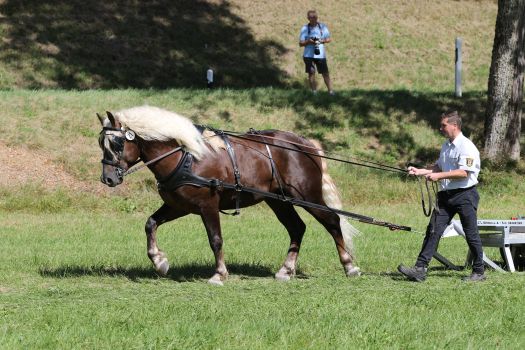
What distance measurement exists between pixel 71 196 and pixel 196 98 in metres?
5.19

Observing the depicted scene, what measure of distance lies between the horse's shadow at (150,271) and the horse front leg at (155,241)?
253 millimetres

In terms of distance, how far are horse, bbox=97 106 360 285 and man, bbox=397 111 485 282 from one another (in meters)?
1.15

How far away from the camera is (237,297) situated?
931cm

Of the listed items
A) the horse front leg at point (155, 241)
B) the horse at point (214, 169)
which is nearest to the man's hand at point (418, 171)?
the horse at point (214, 169)

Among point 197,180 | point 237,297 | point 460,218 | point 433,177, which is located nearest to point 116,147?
point 197,180

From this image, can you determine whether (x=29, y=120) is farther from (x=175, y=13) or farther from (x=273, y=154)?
(x=175, y=13)

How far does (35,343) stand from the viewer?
7199mm

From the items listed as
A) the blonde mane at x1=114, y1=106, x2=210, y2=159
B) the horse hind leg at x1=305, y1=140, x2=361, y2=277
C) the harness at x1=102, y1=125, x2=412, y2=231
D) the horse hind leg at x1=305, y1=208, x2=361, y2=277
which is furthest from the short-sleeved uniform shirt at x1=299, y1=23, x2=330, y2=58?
the blonde mane at x1=114, y1=106, x2=210, y2=159

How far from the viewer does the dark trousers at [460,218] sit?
10.3 metres

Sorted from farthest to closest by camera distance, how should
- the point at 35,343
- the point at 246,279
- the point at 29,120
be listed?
the point at 29,120 < the point at 246,279 < the point at 35,343

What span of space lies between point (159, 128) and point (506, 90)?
11.7 metres

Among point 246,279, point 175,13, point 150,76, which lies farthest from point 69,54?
point 246,279

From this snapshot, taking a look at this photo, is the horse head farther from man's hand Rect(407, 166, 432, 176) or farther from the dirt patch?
the dirt patch

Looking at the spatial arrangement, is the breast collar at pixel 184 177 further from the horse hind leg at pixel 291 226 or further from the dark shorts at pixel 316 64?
the dark shorts at pixel 316 64
